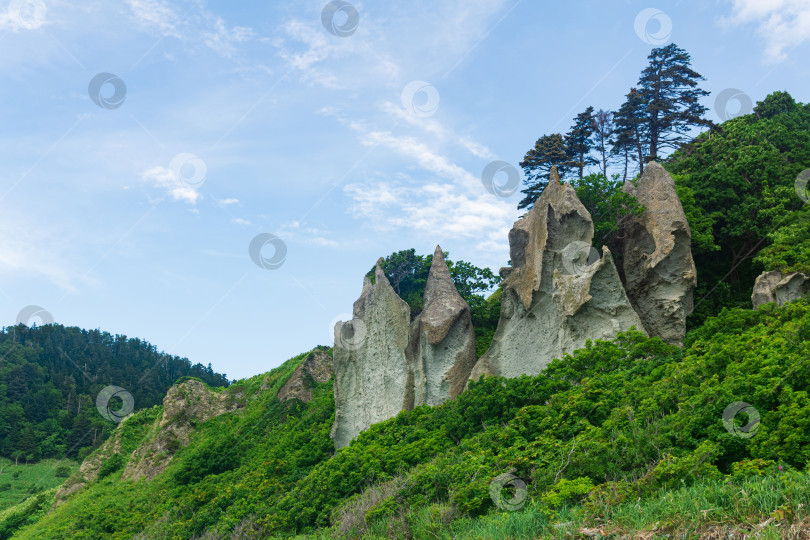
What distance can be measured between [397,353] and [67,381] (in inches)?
3005

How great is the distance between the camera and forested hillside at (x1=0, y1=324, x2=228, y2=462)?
7231 centimetres

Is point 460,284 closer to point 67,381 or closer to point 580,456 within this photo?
point 580,456

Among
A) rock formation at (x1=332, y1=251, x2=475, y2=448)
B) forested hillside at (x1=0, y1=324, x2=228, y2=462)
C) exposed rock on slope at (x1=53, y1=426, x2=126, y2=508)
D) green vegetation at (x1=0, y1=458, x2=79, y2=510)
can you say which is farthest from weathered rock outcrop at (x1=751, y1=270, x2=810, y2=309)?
forested hillside at (x1=0, y1=324, x2=228, y2=462)

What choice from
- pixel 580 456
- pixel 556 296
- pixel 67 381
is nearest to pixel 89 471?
pixel 556 296

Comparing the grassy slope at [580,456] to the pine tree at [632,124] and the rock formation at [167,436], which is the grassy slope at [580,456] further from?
the pine tree at [632,124]

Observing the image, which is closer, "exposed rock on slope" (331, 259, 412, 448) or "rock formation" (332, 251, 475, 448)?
"rock formation" (332, 251, 475, 448)

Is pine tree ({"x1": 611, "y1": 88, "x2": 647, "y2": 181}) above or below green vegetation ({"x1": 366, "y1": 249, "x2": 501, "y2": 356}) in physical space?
above

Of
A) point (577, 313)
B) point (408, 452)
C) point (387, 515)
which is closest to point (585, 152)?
point (577, 313)

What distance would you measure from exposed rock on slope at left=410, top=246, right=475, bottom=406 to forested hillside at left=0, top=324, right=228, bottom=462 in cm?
4808

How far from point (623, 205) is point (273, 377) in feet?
67.3

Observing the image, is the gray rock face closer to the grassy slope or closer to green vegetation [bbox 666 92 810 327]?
green vegetation [bbox 666 92 810 327]

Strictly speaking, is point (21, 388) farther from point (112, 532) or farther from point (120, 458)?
point (112, 532)

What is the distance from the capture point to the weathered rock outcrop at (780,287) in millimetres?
18266

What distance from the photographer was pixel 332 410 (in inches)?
1069
